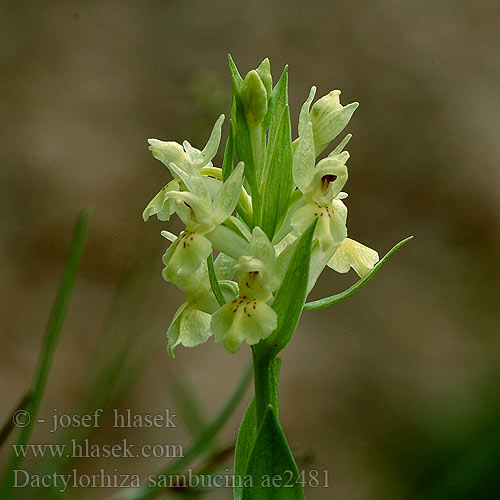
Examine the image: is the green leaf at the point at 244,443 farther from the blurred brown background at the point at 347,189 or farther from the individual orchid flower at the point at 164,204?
the blurred brown background at the point at 347,189

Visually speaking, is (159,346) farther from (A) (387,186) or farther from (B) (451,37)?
(B) (451,37)

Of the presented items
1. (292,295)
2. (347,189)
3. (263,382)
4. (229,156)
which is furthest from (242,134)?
(347,189)

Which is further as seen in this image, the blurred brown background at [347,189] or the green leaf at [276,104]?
the blurred brown background at [347,189]

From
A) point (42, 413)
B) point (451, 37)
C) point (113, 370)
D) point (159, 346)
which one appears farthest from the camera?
point (451, 37)

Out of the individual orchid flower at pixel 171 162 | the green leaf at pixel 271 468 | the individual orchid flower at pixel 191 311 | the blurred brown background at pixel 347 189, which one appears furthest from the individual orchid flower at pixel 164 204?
the blurred brown background at pixel 347 189

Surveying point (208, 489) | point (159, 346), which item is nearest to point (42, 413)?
point (159, 346)

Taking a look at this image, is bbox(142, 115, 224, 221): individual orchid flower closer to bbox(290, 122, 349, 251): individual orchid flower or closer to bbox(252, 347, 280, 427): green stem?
bbox(290, 122, 349, 251): individual orchid flower
